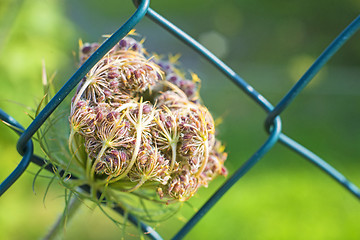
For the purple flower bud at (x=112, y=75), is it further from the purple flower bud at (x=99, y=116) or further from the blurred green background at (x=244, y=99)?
the blurred green background at (x=244, y=99)

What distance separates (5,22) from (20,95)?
429mm

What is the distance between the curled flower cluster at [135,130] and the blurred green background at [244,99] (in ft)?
0.56

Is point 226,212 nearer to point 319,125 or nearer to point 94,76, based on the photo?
point 319,125

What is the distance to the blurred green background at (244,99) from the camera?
1.92 metres

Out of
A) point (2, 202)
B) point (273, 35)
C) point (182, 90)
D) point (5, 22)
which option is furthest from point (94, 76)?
point (273, 35)

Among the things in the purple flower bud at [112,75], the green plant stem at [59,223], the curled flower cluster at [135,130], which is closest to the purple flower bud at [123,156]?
the curled flower cluster at [135,130]

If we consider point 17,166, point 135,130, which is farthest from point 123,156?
point 17,166

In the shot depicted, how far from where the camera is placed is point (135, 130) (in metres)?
0.64

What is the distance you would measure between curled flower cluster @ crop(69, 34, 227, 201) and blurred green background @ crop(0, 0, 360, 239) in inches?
6.7

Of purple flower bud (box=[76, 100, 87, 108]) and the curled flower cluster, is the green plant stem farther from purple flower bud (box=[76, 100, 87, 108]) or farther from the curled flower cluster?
purple flower bud (box=[76, 100, 87, 108])

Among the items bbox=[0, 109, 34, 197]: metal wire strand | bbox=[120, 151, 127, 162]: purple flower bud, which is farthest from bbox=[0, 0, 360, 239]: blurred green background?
bbox=[120, 151, 127, 162]: purple flower bud

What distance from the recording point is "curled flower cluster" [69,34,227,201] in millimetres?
621

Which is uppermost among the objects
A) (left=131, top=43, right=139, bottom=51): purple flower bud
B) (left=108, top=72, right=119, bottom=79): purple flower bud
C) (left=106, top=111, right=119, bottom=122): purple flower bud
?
(left=131, top=43, right=139, bottom=51): purple flower bud

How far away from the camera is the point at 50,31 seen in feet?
6.51
